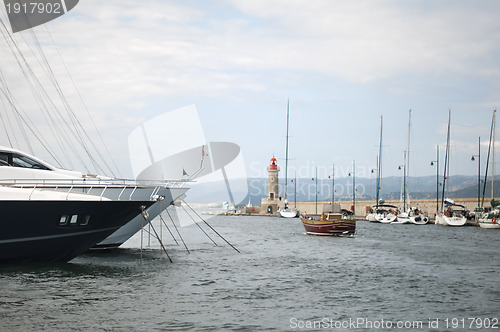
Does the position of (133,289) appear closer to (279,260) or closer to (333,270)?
(333,270)

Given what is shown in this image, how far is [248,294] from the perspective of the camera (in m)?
19.5

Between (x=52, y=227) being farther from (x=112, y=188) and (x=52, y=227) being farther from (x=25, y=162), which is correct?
(x=25, y=162)

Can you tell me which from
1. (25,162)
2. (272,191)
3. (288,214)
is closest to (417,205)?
(288,214)

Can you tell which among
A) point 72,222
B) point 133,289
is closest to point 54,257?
point 72,222

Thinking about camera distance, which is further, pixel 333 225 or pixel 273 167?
pixel 273 167

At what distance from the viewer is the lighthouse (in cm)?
12975

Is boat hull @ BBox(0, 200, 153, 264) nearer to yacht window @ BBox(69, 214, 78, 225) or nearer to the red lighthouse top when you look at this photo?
yacht window @ BBox(69, 214, 78, 225)

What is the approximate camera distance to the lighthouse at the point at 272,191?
426ft

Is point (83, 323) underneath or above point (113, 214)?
underneath

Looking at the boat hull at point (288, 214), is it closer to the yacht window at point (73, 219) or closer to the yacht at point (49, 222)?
the yacht at point (49, 222)

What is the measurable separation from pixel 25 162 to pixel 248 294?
13.6 metres

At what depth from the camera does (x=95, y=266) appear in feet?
82.4

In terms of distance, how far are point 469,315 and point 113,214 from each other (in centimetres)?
1439

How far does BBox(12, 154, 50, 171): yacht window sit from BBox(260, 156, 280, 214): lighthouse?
10302 cm
